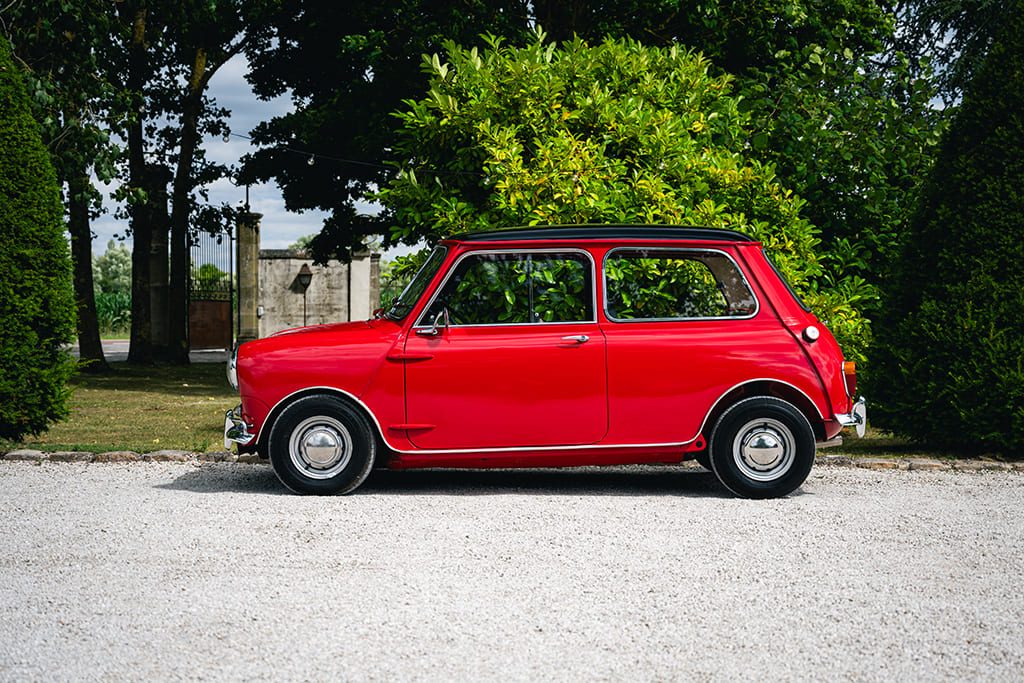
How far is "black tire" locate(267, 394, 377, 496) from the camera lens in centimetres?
735

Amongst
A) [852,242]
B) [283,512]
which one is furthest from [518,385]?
[852,242]

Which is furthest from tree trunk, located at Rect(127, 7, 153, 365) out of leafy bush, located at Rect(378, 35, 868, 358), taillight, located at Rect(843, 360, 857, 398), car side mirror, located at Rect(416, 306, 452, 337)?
taillight, located at Rect(843, 360, 857, 398)

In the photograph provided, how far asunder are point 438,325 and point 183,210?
2067cm

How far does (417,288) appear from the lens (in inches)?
307

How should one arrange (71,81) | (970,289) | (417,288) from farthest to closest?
(71,81) < (970,289) < (417,288)

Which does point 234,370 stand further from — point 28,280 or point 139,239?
point 139,239

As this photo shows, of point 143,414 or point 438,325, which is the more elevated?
point 438,325

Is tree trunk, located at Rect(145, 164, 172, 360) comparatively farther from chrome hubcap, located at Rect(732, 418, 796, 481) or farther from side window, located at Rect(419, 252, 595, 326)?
chrome hubcap, located at Rect(732, 418, 796, 481)

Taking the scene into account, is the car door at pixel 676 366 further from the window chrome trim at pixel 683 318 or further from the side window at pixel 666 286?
the side window at pixel 666 286

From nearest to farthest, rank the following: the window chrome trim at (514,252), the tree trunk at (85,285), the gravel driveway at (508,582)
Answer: the gravel driveway at (508,582) → the window chrome trim at (514,252) → the tree trunk at (85,285)

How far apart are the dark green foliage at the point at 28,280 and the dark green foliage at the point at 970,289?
7.18m

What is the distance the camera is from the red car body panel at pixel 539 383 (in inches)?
291

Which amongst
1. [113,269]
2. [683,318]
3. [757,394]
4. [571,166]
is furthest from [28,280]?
[113,269]

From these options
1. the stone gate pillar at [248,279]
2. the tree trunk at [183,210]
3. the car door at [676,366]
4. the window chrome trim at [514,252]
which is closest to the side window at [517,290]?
the window chrome trim at [514,252]
